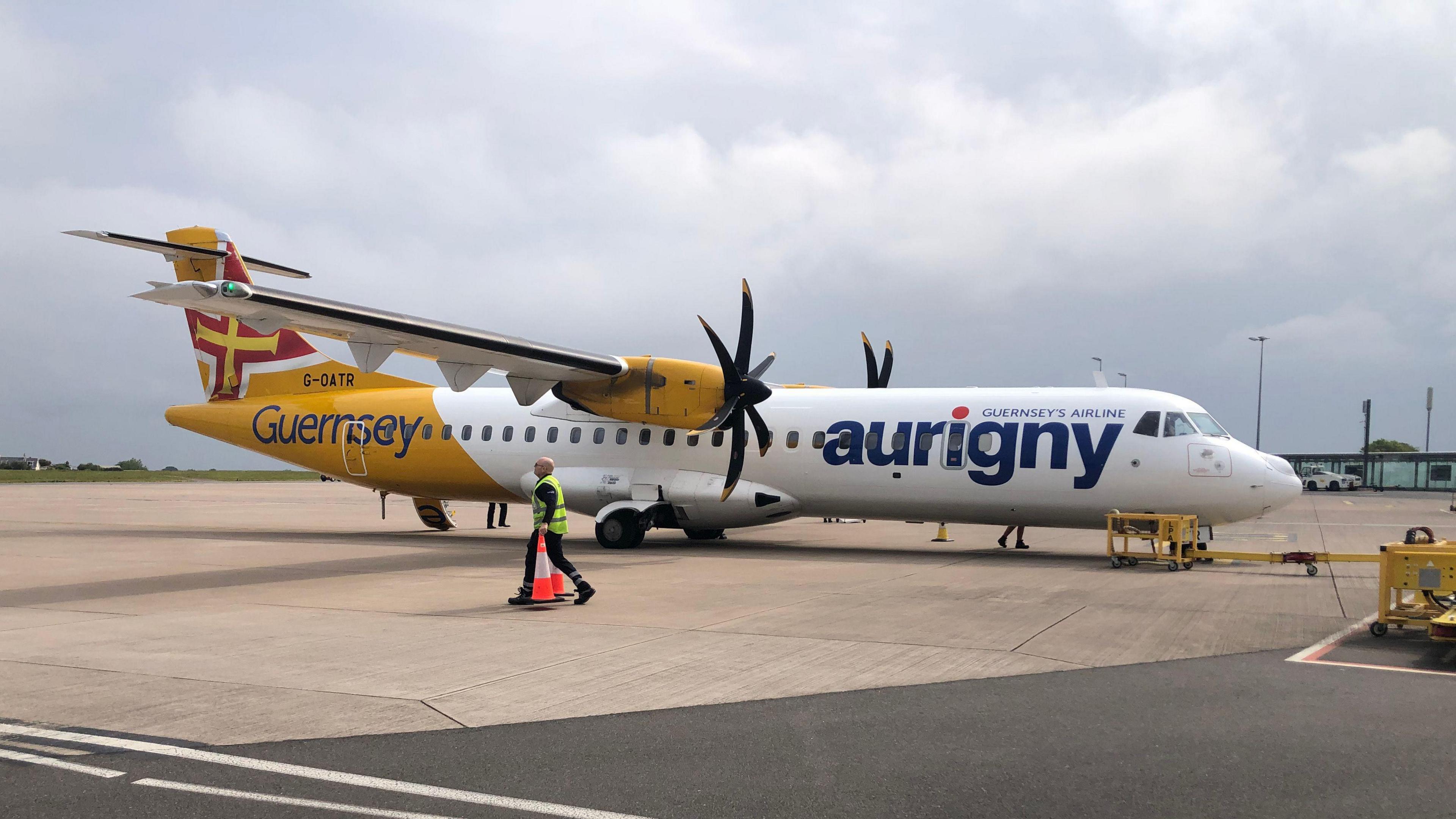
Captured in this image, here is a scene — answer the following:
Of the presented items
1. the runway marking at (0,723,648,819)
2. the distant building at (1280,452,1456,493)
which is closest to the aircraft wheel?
the runway marking at (0,723,648,819)

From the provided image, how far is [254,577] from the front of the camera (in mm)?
13812

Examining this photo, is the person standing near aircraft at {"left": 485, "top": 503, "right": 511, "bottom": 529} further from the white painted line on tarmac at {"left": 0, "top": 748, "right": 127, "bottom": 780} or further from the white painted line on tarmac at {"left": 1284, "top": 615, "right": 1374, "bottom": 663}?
the white painted line on tarmac at {"left": 0, "top": 748, "right": 127, "bottom": 780}

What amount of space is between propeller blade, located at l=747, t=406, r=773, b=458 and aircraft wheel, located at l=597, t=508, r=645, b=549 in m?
2.77

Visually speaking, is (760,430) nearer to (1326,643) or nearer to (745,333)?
(745,333)

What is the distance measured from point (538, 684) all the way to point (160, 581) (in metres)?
8.67

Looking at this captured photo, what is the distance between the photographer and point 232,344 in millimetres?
21984

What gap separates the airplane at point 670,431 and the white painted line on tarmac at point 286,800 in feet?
30.3

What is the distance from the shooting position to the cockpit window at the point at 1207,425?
16.4m

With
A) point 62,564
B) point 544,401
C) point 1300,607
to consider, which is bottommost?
point 62,564

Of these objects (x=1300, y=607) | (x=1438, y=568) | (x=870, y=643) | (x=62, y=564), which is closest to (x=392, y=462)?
(x=62, y=564)

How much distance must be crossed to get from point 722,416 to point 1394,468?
79.8 meters

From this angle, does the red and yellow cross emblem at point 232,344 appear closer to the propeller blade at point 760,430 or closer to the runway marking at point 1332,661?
the propeller blade at point 760,430

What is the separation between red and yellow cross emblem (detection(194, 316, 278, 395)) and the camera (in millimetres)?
21922

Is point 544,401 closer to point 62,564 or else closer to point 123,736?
point 62,564
